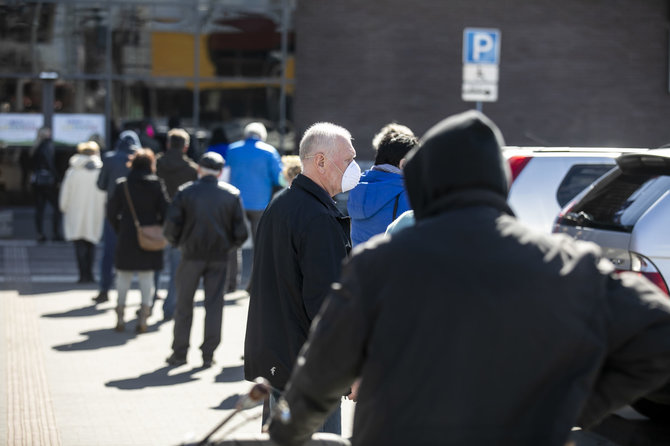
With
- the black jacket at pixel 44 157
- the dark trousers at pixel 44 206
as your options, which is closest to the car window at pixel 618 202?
the black jacket at pixel 44 157

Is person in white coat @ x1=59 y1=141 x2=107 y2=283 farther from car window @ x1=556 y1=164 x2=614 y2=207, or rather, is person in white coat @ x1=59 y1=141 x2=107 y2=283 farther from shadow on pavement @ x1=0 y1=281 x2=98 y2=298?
car window @ x1=556 y1=164 x2=614 y2=207

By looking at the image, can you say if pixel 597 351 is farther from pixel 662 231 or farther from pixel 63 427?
pixel 63 427

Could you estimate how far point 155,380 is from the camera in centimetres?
820

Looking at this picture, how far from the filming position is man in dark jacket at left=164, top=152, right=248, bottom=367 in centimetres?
876

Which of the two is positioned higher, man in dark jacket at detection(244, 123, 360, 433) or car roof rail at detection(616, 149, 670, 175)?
car roof rail at detection(616, 149, 670, 175)

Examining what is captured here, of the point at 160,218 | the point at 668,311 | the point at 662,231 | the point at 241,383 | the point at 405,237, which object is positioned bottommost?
the point at 241,383

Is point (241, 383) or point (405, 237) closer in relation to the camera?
point (405, 237)

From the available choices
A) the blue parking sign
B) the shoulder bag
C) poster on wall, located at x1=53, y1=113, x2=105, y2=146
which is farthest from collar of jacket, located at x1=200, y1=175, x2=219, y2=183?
poster on wall, located at x1=53, y1=113, x2=105, y2=146

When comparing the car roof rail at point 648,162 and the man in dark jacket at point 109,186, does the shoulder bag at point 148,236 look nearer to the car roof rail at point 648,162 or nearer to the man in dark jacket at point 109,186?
the man in dark jacket at point 109,186

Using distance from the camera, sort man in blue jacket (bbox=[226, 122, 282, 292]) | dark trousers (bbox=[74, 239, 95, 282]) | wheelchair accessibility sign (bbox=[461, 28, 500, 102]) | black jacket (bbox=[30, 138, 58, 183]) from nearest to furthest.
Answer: man in blue jacket (bbox=[226, 122, 282, 292]), wheelchair accessibility sign (bbox=[461, 28, 500, 102]), dark trousers (bbox=[74, 239, 95, 282]), black jacket (bbox=[30, 138, 58, 183])

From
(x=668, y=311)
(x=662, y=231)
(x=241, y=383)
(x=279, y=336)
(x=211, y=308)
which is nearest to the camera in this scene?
(x=668, y=311)

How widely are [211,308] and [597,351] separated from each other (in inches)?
263

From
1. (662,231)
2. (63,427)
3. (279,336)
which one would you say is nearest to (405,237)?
(279,336)

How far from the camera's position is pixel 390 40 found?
18.9 metres
